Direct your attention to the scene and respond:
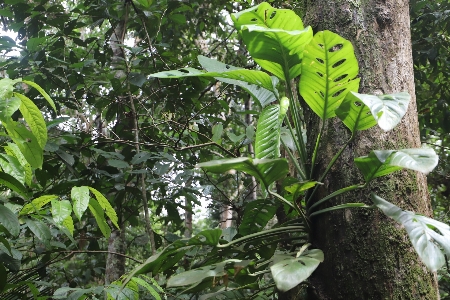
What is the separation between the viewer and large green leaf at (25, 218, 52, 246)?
1268 millimetres

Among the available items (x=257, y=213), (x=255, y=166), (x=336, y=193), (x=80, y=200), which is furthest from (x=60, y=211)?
(x=336, y=193)

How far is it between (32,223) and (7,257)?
0.29 meters

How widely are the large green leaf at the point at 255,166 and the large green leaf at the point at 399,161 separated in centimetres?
17

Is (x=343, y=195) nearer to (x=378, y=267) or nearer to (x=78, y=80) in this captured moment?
(x=378, y=267)

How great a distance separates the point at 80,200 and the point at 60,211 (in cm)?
6

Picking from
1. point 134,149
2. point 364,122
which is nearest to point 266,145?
point 364,122

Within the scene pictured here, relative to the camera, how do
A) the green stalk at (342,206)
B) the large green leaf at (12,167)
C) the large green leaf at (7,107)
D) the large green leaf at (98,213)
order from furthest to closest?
the large green leaf at (98,213), the large green leaf at (12,167), the large green leaf at (7,107), the green stalk at (342,206)

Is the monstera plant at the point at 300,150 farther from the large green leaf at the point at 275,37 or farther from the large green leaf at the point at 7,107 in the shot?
the large green leaf at the point at 7,107

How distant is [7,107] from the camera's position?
3.04 feet

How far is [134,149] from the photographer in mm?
2387

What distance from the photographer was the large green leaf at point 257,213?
109cm

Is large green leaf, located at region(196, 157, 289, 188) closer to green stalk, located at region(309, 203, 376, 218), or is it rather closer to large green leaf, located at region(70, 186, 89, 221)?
green stalk, located at region(309, 203, 376, 218)

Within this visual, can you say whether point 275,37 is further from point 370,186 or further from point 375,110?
point 370,186

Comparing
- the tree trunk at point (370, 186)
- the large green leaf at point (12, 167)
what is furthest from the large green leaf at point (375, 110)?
the large green leaf at point (12, 167)
